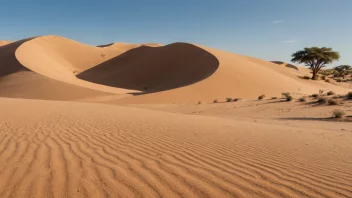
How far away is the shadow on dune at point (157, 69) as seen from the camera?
3056 cm

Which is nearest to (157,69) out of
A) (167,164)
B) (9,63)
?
(9,63)

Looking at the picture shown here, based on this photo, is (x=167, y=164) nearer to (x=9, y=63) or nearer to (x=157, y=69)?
(x=157, y=69)

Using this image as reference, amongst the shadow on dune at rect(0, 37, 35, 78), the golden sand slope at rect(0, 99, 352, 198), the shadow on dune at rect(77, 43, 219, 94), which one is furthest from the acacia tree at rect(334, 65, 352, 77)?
the golden sand slope at rect(0, 99, 352, 198)

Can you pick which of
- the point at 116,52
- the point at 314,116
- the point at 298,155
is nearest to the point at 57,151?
the point at 298,155

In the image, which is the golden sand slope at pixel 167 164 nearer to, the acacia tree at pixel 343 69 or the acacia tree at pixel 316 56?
the acacia tree at pixel 316 56

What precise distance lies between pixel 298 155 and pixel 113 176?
11.1 feet

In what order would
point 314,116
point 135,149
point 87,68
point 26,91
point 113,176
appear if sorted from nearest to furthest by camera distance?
1. point 113,176
2. point 135,149
3. point 314,116
4. point 26,91
5. point 87,68

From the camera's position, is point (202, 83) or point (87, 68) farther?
point (87, 68)

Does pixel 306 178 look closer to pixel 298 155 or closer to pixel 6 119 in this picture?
pixel 298 155

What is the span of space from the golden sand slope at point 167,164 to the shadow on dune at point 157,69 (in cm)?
2162

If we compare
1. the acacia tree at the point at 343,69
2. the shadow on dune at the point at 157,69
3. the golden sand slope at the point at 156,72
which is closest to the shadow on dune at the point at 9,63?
the golden sand slope at the point at 156,72

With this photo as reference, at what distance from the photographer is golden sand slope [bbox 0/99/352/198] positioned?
3.16 m

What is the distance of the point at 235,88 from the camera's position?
971 inches

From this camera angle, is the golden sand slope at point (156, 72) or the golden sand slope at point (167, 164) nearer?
the golden sand slope at point (167, 164)
